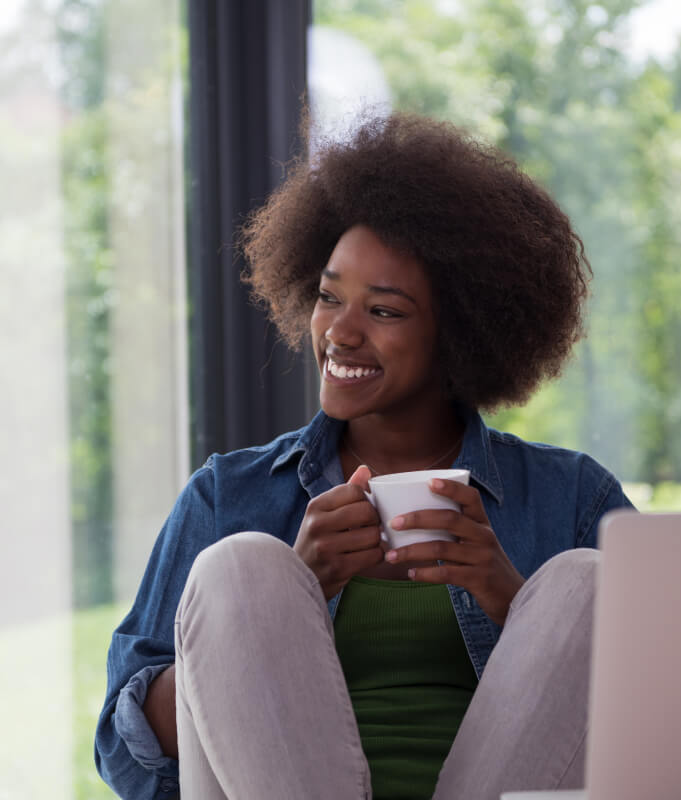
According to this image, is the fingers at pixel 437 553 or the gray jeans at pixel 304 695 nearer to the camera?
the gray jeans at pixel 304 695

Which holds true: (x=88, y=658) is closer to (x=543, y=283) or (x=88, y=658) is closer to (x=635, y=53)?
(x=543, y=283)

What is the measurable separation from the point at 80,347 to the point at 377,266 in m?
0.68

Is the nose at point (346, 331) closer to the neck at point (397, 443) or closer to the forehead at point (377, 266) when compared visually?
the forehead at point (377, 266)

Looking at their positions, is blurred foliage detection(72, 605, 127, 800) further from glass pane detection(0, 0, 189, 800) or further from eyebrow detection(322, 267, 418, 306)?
eyebrow detection(322, 267, 418, 306)

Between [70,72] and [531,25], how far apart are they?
40.1 inches

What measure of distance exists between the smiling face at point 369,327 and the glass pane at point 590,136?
737mm

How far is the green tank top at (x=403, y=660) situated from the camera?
56.3 inches

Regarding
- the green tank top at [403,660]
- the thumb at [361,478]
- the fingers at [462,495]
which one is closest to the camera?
the fingers at [462,495]

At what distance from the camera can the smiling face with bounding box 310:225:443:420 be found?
1.59m

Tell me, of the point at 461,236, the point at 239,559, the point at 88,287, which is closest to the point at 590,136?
the point at 461,236

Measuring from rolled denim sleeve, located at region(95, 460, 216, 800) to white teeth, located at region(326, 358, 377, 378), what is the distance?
0.28 m

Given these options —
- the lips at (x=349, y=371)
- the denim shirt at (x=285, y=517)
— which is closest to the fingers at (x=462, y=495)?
the denim shirt at (x=285, y=517)

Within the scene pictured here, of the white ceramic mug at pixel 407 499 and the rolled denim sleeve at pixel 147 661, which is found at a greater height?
the white ceramic mug at pixel 407 499

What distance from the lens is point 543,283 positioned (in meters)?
1.71
